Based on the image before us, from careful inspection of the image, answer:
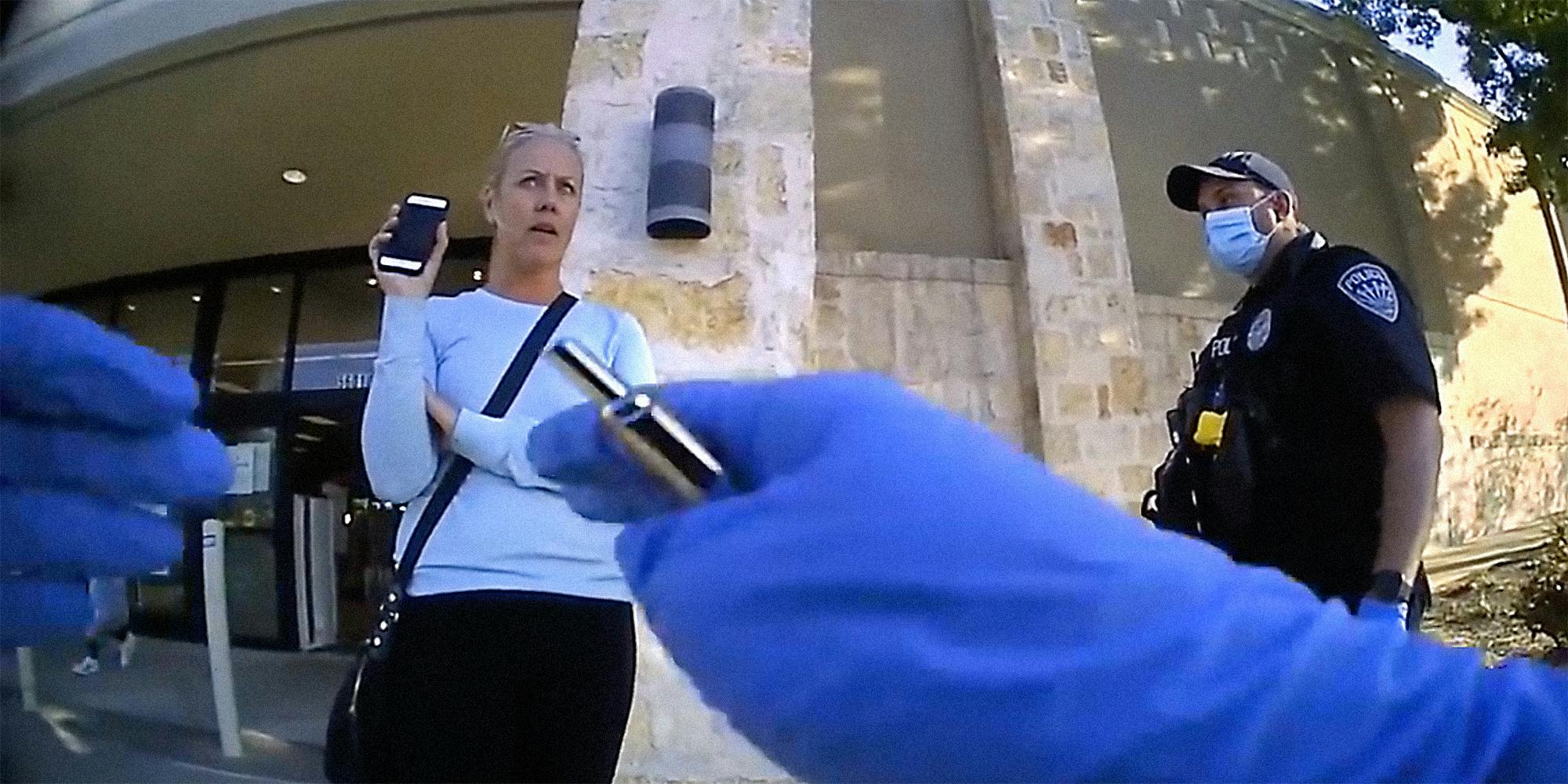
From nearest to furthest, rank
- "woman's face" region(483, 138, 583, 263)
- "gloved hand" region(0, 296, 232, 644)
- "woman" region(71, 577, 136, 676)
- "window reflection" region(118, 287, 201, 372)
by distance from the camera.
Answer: "gloved hand" region(0, 296, 232, 644), "woman" region(71, 577, 136, 676), "window reflection" region(118, 287, 201, 372), "woman's face" region(483, 138, 583, 263)

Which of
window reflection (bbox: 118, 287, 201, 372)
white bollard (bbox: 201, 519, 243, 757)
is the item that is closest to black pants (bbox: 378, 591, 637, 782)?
window reflection (bbox: 118, 287, 201, 372)

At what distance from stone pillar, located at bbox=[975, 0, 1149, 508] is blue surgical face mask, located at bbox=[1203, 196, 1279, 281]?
163 centimetres

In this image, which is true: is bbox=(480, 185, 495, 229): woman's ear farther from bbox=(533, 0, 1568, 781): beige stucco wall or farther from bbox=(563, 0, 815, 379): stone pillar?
bbox=(563, 0, 815, 379): stone pillar

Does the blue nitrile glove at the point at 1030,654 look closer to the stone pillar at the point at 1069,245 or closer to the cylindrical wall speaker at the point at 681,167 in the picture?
the cylindrical wall speaker at the point at 681,167

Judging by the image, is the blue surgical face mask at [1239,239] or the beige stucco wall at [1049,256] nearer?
the blue surgical face mask at [1239,239]

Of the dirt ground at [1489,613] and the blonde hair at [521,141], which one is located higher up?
the blonde hair at [521,141]

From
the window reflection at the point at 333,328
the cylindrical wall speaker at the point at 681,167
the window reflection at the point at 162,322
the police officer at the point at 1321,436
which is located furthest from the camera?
the window reflection at the point at 333,328

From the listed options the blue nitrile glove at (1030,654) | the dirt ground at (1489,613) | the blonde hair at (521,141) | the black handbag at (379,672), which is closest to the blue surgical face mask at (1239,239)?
the blonde hair at (521,141)

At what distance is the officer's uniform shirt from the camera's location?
1686 mm

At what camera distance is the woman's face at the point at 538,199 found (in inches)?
59.9

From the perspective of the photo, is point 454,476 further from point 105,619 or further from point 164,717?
point 164,717

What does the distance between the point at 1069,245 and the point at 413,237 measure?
2991mm

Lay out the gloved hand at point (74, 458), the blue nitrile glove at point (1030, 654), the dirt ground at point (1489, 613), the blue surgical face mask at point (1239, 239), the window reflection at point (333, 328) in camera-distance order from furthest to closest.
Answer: the window reflection at point (333, 328) < the dirt ground at point (1489, 613) < the blue surgical face mask at point (1239, 239) < the gloved hand at point (74, 458) < the blue nitrile glove at point (1030, 654)

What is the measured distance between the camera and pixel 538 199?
1.52 meters
